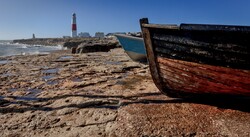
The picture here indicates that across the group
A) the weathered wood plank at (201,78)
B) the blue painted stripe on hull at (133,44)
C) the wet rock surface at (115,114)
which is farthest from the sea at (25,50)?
the weathered wood plank at (201,78)

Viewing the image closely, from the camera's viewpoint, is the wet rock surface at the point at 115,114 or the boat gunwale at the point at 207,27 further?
the wet rock surface at the point at 115,114

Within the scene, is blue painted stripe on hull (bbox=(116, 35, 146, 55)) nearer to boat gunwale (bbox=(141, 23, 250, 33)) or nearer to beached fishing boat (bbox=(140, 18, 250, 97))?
beached fishing boat (bbox=(140, 18, 250, 97))

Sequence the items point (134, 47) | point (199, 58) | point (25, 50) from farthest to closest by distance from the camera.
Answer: point (25, 50), point (134, 47), point (199, 58)

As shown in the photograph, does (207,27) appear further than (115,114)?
No

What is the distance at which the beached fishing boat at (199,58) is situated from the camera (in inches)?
108

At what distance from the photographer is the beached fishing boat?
275 cm

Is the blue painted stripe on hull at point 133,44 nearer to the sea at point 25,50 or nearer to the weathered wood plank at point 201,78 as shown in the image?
the weathered wood plank at point 201,78

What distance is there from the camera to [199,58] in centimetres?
310

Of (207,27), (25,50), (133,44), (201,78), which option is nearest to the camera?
(207,27)

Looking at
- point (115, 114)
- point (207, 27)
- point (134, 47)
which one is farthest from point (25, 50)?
point (207, 27)

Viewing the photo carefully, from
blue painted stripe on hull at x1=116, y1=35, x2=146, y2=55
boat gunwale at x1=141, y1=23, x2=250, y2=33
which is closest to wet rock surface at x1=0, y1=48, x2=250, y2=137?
boat gunwale at x1=141, y1=23, x2=250, y2=33

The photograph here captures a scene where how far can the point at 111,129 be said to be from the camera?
276 cm

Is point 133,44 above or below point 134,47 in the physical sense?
above

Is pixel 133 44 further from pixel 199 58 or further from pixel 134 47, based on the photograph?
pixel 199 58
